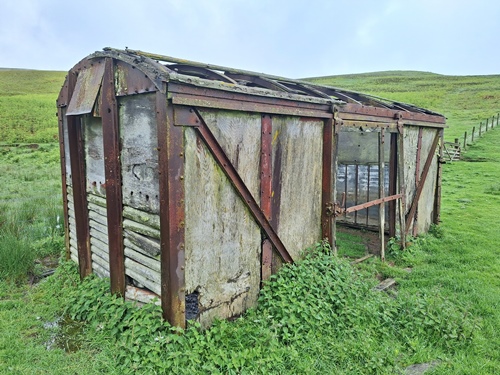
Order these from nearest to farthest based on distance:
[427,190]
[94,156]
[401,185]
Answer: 1. [94,156]
2. [401,185]
3. [427,190]

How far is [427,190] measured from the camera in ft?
27.9

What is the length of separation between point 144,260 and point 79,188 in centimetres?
213

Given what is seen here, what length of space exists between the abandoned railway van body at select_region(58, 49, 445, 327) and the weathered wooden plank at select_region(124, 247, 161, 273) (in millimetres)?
22

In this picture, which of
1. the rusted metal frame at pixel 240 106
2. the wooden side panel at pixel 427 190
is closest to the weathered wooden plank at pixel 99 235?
the rusted metal frame at pixel 240 106

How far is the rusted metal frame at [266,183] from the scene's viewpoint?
4.38 metres

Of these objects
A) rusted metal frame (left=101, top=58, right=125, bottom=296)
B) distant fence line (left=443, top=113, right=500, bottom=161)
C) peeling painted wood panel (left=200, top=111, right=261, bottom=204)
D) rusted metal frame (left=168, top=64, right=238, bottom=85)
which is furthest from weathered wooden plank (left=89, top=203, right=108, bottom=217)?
distant fence line (left=443, top=113, right=500, bottom=161)

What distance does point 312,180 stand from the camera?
525 centimetres

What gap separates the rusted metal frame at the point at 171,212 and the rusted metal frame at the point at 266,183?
1237mm

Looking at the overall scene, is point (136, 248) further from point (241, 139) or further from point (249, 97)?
point (249, 97)

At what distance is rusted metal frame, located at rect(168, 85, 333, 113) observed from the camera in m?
3.34

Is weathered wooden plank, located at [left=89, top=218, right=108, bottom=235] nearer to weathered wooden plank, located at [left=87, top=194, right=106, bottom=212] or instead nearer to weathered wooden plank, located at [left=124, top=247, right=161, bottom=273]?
weathered wooden plank, located at [left=87, top=194, right=106, bottom=212]

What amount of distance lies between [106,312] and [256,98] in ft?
10.1

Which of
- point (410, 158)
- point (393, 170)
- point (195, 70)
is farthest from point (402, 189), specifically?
point (195, 70)

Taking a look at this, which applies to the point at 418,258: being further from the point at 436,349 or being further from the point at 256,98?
the point at 256,98
